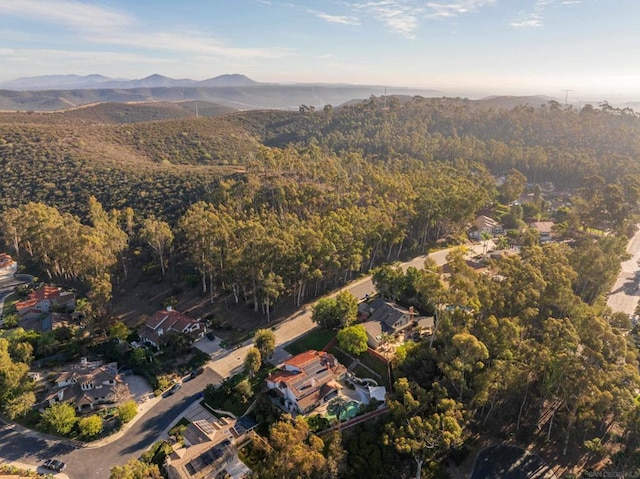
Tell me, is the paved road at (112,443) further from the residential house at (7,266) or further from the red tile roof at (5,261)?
the red tile roof at (5,261)

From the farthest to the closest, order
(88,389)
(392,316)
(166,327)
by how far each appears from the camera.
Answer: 1. (166,327)
2. (392,316)
3. (88,389)

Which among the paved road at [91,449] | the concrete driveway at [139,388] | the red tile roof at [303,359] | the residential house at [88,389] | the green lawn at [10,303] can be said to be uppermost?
the red tile roof at [303,359]

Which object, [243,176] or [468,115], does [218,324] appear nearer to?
[243,176]

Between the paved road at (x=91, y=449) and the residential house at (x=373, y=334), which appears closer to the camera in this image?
the paved road at (x=91, y=449)

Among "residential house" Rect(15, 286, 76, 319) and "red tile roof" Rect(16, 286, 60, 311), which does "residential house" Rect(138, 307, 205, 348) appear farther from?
"red tile roof" Rect(16, 286, 60, 311)

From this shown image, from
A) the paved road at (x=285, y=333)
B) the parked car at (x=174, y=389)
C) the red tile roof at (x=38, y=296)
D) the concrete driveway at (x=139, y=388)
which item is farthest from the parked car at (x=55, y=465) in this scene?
the red tile roof at (x=38, y=296)

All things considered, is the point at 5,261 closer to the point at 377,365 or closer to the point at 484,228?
the point at 377,365

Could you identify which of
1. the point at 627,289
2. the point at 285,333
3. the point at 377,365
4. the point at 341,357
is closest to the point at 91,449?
the point at 285,333

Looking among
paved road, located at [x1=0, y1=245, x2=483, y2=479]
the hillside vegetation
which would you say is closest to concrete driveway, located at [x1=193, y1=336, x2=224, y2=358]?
paved road, located at [x1=0, y1=245, x2=483, y2=479]
